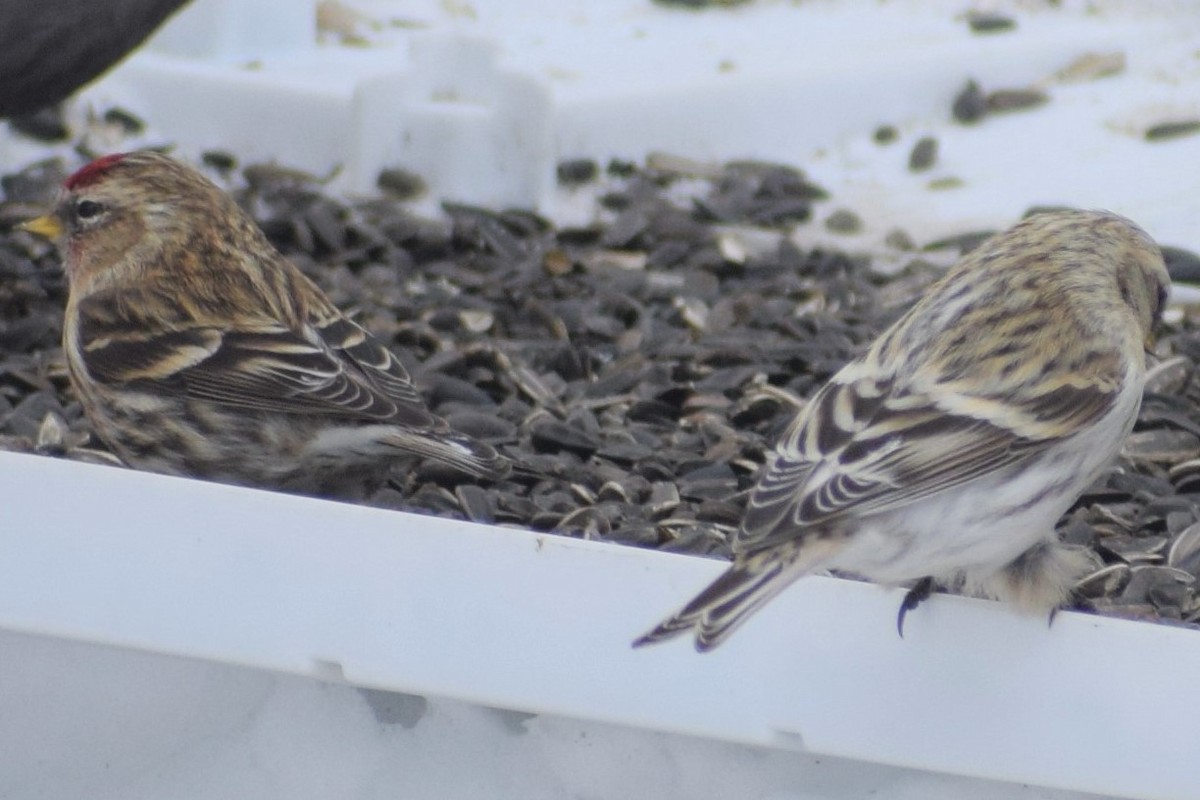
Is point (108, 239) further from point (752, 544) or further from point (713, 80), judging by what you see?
point (713, 80)

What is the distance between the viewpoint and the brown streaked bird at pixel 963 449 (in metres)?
2.79

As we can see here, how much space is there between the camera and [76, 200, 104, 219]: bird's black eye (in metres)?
4.09

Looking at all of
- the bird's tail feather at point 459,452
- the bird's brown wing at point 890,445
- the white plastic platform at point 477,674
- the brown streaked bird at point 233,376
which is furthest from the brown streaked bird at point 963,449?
the brown streaked bird at point 233,376

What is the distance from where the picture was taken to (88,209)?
4102 mm

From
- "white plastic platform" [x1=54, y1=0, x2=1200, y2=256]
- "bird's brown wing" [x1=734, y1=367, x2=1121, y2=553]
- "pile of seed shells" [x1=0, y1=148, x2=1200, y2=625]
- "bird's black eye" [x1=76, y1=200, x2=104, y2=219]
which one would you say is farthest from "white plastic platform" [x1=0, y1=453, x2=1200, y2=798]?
"white plastic platform" [x1=54, y1=0, x2=1200, y2=256]

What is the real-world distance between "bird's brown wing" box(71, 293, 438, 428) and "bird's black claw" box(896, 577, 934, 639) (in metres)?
1.17

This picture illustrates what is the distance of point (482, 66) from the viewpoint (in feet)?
19.4

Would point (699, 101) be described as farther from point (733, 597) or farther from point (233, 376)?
point (733, 597)

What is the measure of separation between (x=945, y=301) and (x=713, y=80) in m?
2.97

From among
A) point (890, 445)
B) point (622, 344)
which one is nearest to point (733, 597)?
point (890, 445)

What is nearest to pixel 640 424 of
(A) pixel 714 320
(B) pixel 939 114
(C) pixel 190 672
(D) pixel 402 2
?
(A) pixel 714 320

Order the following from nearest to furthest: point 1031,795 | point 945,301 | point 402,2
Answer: point 1031,795 → point 945,301 → point 402,2

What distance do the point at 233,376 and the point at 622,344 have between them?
133 cm

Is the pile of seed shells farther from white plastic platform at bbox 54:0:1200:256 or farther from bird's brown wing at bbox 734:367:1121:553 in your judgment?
bird's brown wing at bbox 734:367:1121:553
